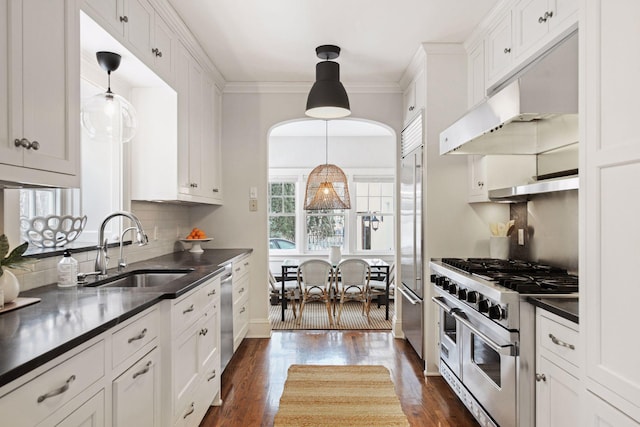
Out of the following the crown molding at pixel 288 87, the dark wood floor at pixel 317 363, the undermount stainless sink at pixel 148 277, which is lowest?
the dark wood floor at pixel 317 363

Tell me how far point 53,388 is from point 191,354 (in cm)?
118

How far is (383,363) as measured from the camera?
3.58 metres

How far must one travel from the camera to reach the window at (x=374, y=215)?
7.08 metres

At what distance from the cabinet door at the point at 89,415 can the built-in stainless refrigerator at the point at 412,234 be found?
260cm

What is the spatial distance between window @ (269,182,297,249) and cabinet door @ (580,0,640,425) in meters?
5.88

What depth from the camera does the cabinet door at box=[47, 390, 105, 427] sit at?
1186 mm

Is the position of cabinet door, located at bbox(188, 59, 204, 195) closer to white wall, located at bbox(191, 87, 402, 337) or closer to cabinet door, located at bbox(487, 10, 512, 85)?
white wall, located at bbox(191, 87, 402, 337)

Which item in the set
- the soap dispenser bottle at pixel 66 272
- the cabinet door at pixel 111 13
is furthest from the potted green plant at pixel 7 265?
the cabinet door at pixel 111 13

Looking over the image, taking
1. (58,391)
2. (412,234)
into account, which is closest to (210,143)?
(412,234)

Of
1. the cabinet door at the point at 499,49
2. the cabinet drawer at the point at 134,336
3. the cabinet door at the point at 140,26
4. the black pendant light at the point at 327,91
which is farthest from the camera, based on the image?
the black pendant light at the point at 327,91

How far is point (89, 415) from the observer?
1.29m

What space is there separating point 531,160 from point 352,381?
2.06 metres

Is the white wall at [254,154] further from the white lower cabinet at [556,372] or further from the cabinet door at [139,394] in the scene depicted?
the white lower cabinet at [556,372]

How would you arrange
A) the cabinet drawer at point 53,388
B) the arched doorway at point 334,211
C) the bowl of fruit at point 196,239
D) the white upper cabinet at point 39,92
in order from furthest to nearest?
the arched doorway at point 334,211
the bowl of fruit at point 196,239
the white upper cabinet at point 39,92
the cabinet drawer at point 53,388
